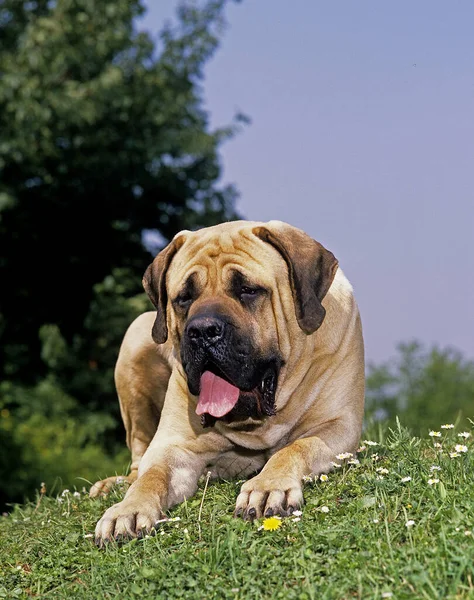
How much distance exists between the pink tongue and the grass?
421 millimetres

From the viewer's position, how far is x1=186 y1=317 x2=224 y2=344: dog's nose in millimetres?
3758

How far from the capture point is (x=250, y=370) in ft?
12.8

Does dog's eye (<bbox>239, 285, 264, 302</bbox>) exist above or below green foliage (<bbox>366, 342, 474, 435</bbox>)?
below

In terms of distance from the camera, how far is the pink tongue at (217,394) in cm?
401

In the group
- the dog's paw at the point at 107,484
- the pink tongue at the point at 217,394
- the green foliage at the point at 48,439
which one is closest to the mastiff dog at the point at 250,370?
the pink tongue at the point at 217,394

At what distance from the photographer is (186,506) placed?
394cm

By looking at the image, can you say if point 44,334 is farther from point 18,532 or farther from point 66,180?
point 18,532

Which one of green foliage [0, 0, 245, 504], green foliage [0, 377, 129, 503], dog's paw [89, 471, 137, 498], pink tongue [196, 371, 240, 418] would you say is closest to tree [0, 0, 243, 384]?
green foliage [0, 0, 245, 504]

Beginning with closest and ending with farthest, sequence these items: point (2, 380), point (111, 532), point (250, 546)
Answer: point (250, 546), point (111, 532), point (2, 380)

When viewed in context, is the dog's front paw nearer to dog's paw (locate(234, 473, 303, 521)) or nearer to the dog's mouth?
dog's paw (locate(234, 473, 303, 521))

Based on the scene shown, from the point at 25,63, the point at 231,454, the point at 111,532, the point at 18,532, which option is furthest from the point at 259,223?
the point at 25,63

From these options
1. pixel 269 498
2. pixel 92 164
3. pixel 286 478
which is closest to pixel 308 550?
pixel 269 498

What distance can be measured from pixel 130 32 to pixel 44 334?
486 centimetres

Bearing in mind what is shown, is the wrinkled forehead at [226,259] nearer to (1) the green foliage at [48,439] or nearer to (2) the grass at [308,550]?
(2) the grass at [308,550]
